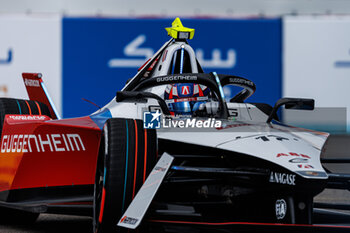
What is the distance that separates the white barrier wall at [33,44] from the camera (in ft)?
45.4

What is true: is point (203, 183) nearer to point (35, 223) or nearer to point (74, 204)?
point (74, 204)

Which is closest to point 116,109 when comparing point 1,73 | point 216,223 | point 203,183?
point 203,183

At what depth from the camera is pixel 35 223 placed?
5695 mm

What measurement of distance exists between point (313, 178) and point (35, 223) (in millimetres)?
2940

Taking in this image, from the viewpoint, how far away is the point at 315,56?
554 inches

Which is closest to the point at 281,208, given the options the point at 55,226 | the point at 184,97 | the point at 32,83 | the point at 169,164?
the point at 169,164

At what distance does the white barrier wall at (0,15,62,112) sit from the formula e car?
8.39 m

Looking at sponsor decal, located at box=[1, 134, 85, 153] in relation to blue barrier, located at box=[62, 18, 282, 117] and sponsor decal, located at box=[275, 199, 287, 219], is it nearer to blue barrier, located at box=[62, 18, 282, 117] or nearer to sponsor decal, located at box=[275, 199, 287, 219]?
sponsor decal, located at box=[275, 199, 287, 219]

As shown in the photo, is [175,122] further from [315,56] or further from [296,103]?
[315,56]

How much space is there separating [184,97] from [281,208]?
1708mm

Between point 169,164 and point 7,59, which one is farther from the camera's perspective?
point 7,59

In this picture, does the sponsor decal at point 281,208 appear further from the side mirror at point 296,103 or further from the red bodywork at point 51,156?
the red bodywork at point 51,156

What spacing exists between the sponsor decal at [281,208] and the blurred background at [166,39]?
989 centimetres

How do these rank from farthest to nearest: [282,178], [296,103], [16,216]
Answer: [16,216] → [296,103] → [282,178]
